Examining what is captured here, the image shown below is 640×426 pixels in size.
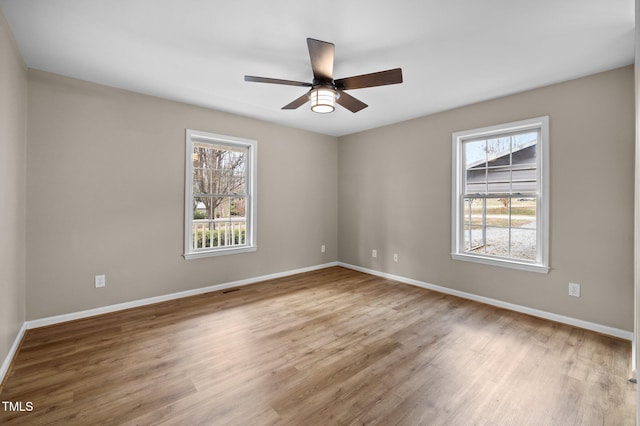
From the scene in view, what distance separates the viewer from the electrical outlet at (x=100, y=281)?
3.22 metres

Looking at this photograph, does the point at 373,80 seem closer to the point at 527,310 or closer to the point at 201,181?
the point at 201,181

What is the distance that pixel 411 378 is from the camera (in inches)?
83.3

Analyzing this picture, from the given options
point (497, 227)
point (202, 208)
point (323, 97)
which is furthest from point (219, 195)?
point (497, 227)

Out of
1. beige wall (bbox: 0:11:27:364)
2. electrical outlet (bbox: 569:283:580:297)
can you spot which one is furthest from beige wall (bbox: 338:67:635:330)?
beige wall (bbox: 0:11:27:364)

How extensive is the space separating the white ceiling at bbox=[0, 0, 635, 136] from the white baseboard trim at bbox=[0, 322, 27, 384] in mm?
2552

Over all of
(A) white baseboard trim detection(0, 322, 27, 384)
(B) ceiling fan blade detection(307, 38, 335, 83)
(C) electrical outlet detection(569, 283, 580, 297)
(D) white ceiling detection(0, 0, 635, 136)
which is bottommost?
(A) white baseboard trim detection(0, 322, 27, 384)

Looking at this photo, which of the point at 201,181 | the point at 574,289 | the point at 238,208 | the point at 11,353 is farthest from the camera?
the point at 238,208

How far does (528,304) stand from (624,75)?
2.52 meters

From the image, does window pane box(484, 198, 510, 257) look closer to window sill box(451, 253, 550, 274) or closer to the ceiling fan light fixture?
window sill box(451, 253, 550, 274)

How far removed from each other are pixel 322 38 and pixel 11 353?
3.63 metres

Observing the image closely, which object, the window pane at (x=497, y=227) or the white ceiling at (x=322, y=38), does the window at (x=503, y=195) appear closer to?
the window pane at (x=497, y=227)

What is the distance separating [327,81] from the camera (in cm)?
253

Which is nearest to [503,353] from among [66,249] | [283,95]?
[283,95]

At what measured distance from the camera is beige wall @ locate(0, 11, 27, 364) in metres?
2.12
